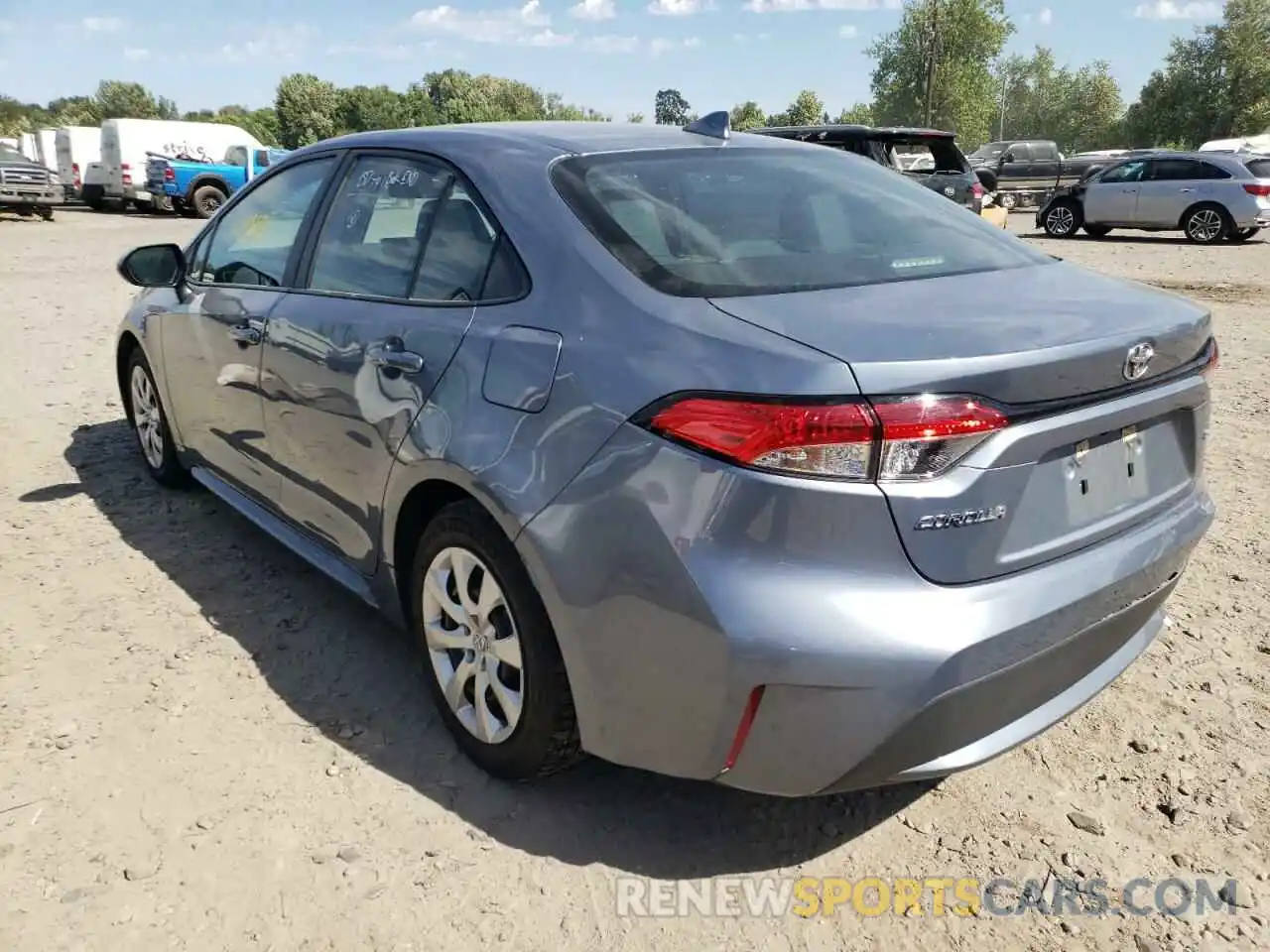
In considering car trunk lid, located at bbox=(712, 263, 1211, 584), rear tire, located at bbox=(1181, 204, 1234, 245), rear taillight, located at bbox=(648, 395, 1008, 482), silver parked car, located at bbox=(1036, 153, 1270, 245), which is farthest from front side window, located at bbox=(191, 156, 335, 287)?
rear tire, located at bbox=(1181, 204, 1234, 245)

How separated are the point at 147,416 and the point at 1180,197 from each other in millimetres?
18517

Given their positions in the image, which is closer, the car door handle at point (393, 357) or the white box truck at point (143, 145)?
the car door handle at point (393, 357)

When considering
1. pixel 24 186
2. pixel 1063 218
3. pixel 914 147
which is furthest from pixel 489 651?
pixel 24 186

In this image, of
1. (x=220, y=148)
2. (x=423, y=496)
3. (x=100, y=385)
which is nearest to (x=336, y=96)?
(x=220, y=148)

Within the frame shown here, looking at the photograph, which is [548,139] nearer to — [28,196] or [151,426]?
[151,426]

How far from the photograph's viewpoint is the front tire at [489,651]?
90.4 inches

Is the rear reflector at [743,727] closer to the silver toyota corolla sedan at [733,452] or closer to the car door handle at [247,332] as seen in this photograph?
the silver toyota corolla sedan at [733,452]

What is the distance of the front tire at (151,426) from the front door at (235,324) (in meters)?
0.38

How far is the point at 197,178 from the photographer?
24.3 metres

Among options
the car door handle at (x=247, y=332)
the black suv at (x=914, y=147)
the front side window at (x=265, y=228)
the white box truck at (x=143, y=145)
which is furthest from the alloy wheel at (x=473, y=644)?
the white box truck at (x=143, y=145)

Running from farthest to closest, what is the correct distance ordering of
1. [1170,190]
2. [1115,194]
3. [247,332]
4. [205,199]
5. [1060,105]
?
[1060,105], [205,199], [1115,194], [1170,190], [247,332]

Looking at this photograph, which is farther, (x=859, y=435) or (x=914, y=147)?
(x=914, y=147)

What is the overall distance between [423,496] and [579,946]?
1180 mm

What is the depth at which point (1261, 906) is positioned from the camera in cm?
219
